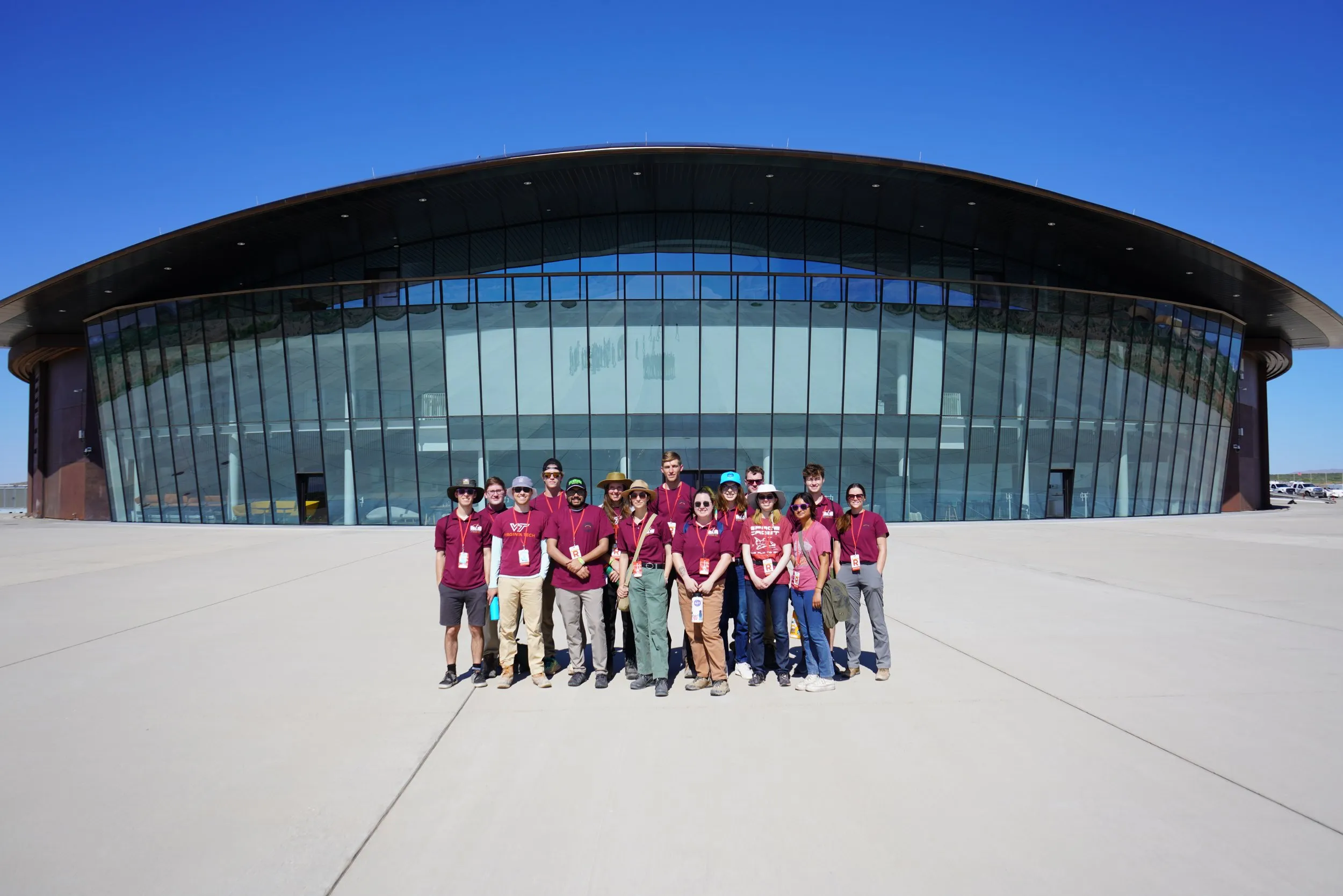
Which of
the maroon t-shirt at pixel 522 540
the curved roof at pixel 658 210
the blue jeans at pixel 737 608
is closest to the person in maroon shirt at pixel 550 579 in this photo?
the maroon t-shirt at pixel 522 540

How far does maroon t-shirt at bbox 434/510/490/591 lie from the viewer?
20.0ft

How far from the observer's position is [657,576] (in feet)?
19.9

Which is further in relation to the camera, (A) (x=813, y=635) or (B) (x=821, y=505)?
(B) (x=821, y=505)

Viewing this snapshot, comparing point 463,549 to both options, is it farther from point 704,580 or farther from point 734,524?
point 734,524

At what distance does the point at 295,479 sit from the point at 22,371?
2753 cm

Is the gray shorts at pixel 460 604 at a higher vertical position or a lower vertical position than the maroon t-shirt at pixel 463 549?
lower

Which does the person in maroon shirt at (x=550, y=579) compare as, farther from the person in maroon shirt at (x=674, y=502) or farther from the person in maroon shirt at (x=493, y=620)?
the person in maroon shirt at (x=674, y=502)

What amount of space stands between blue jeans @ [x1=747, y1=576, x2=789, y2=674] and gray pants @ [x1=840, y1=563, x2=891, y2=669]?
0.52m

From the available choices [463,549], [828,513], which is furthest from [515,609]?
[828,513]

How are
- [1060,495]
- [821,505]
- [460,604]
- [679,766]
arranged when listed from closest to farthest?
[679,766] < [460,604] < [821,505] < [1060,495]

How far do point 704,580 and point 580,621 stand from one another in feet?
3.68

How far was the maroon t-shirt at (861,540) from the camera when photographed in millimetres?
6371

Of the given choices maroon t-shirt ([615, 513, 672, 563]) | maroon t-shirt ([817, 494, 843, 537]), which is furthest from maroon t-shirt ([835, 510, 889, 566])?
maroon t-shirt ([615, 513, 672, 563])

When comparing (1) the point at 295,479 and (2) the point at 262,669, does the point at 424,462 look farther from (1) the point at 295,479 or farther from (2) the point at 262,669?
(2) the point at 262,669
